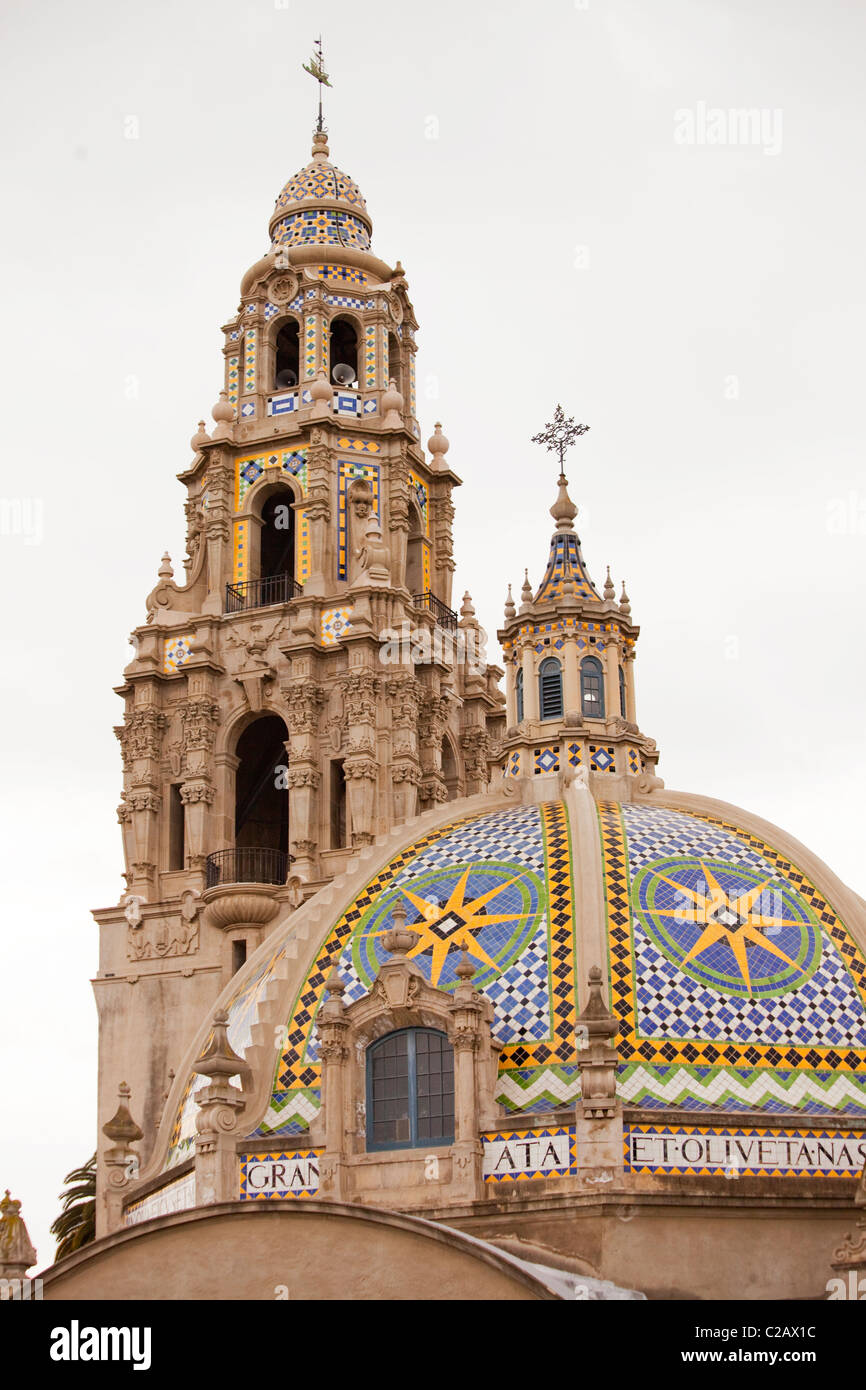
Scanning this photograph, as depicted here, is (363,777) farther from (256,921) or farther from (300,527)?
(300,527)

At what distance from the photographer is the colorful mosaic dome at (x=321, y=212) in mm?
51938

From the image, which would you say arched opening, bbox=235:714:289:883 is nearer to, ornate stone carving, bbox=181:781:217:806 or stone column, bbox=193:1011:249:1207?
ornate stone carving, bbox=181:781:217:806

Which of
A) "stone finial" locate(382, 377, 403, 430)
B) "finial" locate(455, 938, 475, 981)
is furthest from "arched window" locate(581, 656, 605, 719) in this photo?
"stone finial" locate(382, 377, 403, 430)

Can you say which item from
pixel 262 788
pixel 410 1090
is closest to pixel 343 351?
pixel 262 788

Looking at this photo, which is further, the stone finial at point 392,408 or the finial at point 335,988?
the stone finial at point 392,408

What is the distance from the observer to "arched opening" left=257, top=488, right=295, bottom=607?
48.9 m

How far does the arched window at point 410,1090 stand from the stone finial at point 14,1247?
483 centimetres

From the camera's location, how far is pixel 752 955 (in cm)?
2953

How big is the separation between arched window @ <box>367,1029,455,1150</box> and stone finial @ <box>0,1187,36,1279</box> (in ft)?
15.8

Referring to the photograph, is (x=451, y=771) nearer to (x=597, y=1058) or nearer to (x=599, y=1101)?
(x=597, y=1058)

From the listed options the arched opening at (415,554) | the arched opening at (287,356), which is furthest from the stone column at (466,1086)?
the arched opening at (287,356)

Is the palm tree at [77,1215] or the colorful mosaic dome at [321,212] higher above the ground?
the colorful mosaic dome at [321,212]

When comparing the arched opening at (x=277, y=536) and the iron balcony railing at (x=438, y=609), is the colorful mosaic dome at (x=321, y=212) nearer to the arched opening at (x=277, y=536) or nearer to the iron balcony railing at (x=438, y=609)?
the arched opening at (x=277, y=536)
